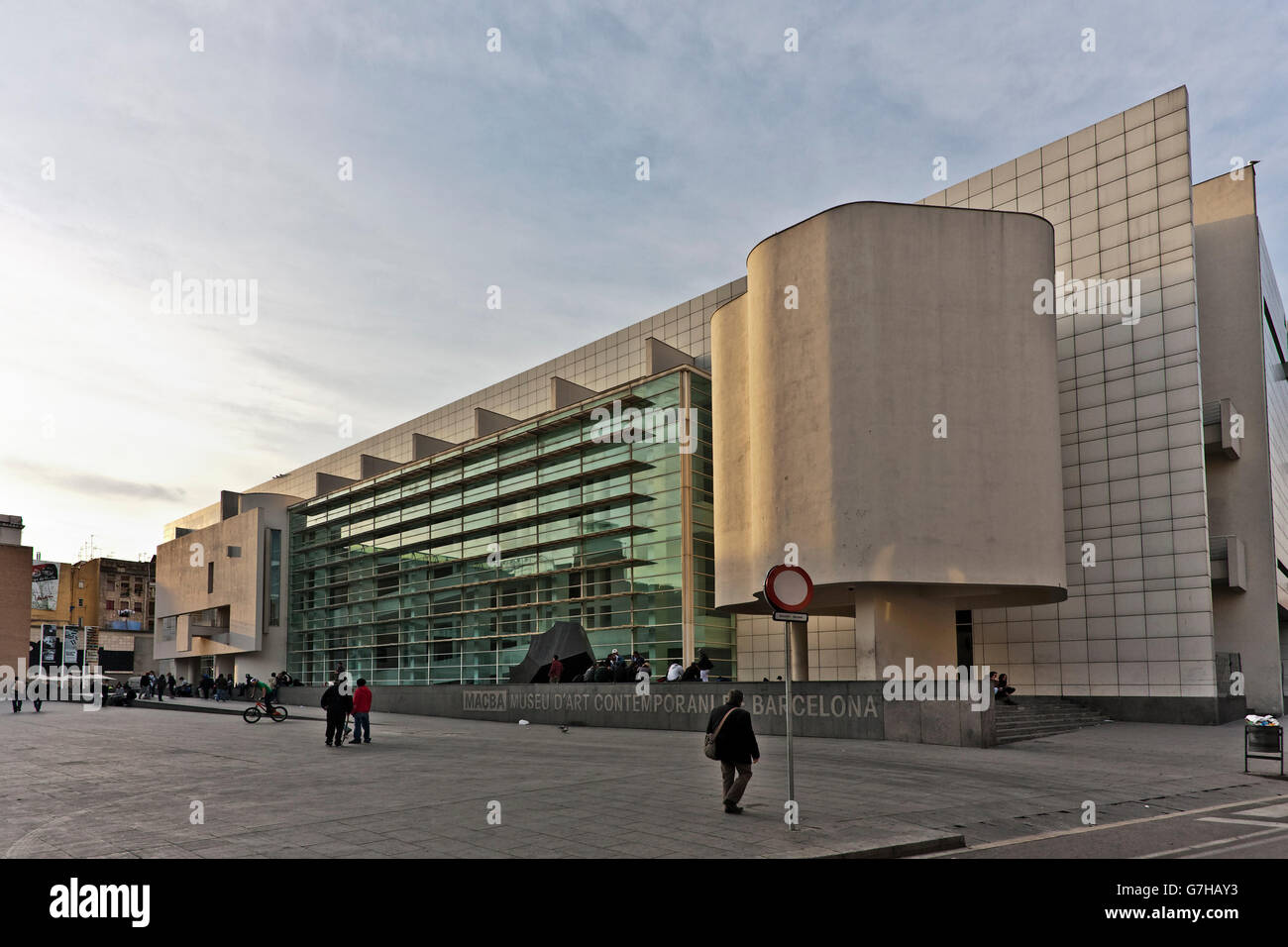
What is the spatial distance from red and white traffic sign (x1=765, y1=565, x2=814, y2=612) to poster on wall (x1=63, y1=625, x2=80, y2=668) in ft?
195

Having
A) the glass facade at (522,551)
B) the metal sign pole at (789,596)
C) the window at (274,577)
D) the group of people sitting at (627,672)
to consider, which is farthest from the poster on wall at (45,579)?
the metal sign pole at (789,596)

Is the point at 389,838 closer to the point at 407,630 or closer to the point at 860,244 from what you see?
the point at 860,244

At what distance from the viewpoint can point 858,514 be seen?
27.1 m

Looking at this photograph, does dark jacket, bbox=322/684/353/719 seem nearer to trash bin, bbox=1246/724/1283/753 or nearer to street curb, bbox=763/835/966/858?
street curb, bbox=763/835/966/858

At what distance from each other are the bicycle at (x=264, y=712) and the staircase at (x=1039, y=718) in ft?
73.3

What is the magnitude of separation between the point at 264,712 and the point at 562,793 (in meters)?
22.6

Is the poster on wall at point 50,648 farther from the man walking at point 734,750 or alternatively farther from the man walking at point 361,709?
the man walking at point 734,750

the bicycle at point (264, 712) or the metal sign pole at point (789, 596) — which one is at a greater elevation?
the metal sign pole at point (789, 596)

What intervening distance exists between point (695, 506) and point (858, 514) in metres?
15.1

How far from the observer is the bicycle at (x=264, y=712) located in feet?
103
